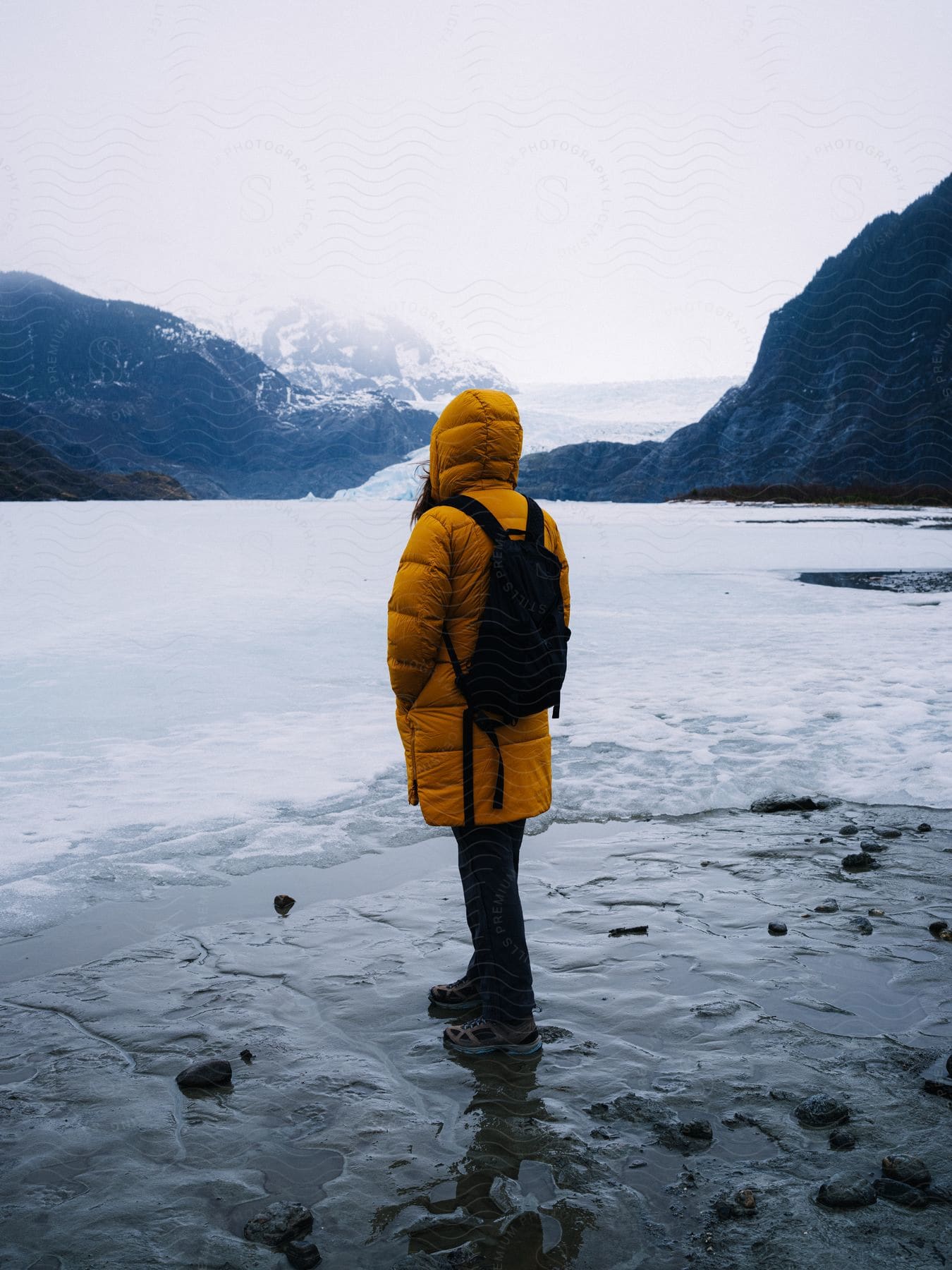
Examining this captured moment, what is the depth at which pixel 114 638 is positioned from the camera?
1073 centimetres

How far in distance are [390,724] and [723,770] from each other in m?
2.33

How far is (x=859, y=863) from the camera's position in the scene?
13.6ft

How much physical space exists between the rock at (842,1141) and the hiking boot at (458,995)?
115 cm

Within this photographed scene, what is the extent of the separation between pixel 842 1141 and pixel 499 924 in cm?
100

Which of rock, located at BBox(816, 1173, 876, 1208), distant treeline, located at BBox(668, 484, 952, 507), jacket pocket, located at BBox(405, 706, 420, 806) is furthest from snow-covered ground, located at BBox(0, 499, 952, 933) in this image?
distant treeline, located at BBox(668, 484, 952, 507)

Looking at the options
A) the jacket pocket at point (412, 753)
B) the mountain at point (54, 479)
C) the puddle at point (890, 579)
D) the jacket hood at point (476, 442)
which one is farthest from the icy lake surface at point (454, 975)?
the mountain at point (54, 479)

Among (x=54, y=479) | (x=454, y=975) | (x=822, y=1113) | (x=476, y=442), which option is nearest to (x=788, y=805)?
(x=454, y=975)

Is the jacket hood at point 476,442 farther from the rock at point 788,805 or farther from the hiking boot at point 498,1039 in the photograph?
the rock at point 788,805

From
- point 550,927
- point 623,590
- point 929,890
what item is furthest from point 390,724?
point 623,590

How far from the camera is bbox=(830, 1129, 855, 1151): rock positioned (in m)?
2.20

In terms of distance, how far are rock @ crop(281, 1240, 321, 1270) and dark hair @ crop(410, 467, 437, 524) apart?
1.76 meters

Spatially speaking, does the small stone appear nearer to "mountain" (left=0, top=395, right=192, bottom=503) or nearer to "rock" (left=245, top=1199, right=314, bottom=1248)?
"rock" (left=245, top=1199, right=314, bottom=1248)

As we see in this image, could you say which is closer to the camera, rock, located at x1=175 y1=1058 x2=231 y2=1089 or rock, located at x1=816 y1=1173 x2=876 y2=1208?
rock, located at x1=816 y1=1173 x2=876 y2=1208

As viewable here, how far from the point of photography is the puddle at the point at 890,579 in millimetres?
14898
